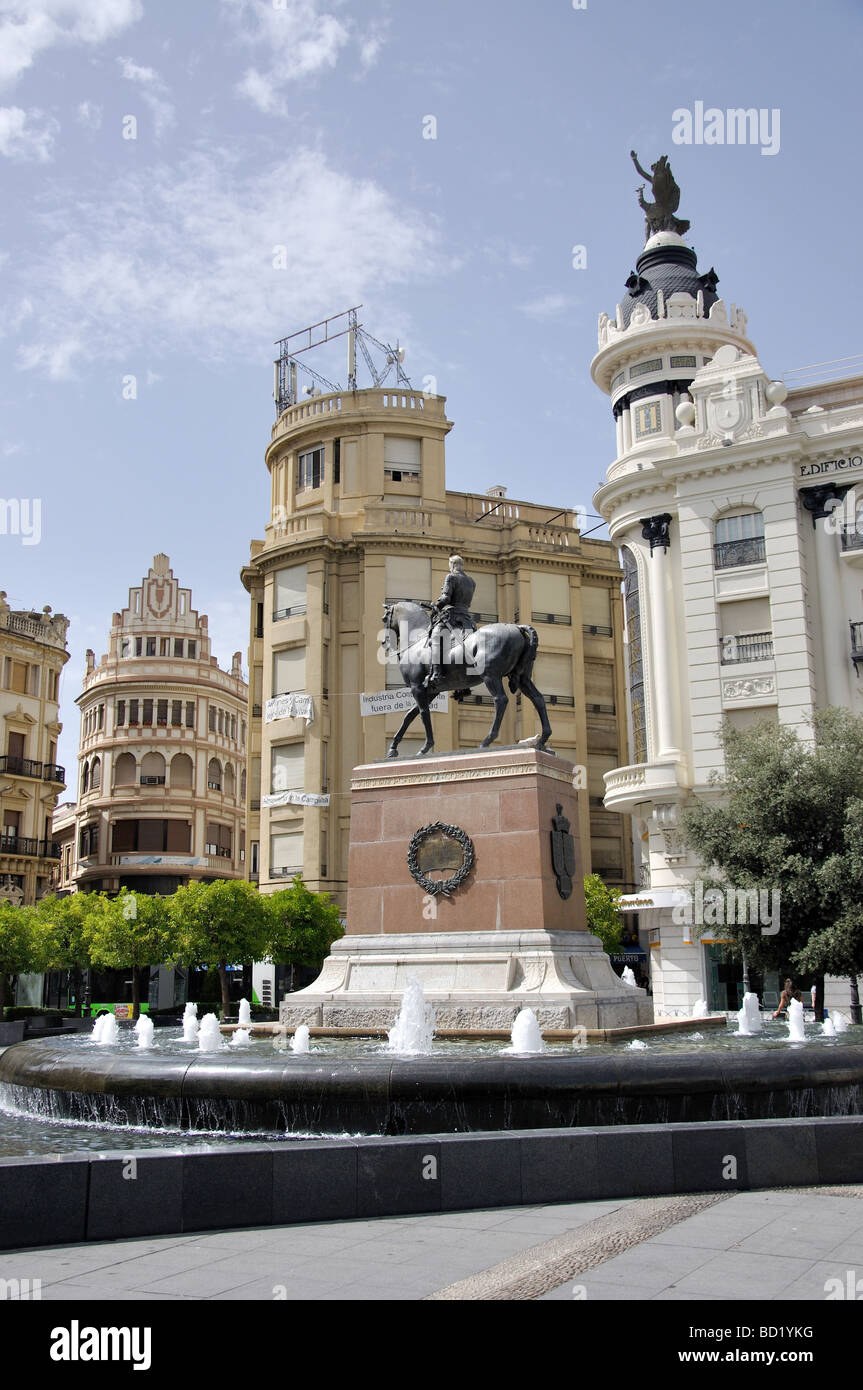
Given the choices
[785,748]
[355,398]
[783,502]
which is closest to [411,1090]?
[785,748]

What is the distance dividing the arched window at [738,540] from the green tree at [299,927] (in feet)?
65.9

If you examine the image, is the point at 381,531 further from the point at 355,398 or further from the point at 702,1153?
the point at 702,1153

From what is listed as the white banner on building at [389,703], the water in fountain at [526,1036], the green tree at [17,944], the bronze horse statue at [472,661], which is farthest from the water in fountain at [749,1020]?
the white banner on building at [389,703]

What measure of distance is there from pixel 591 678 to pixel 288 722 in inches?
605

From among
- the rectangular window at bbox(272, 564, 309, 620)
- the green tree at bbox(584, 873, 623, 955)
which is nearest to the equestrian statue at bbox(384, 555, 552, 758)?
the green tree at bbox(584, 873, 623, 955)

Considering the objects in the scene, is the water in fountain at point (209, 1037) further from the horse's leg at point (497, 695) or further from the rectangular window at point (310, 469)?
the rectangular window at point (310, 469)

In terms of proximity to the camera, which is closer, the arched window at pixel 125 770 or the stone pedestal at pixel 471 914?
the stone pedestal at pixel 471 914

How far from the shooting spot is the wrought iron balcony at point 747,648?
39156 millimetres

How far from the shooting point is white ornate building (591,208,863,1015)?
3872 cm

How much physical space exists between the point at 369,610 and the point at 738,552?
60.8 feet

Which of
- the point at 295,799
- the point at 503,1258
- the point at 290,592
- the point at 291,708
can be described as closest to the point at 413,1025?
the point at 503,1258

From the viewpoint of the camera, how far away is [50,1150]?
→ 1059 cm

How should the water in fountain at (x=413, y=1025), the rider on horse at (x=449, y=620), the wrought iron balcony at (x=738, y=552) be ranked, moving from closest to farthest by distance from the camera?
the water in fountain at (x=413, y=1025)
the rider on horse at (x=449, y=620)
the wrought iron balcony at (x=738, y=552)

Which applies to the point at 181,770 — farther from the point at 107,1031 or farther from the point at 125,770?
the point at 107,1031
